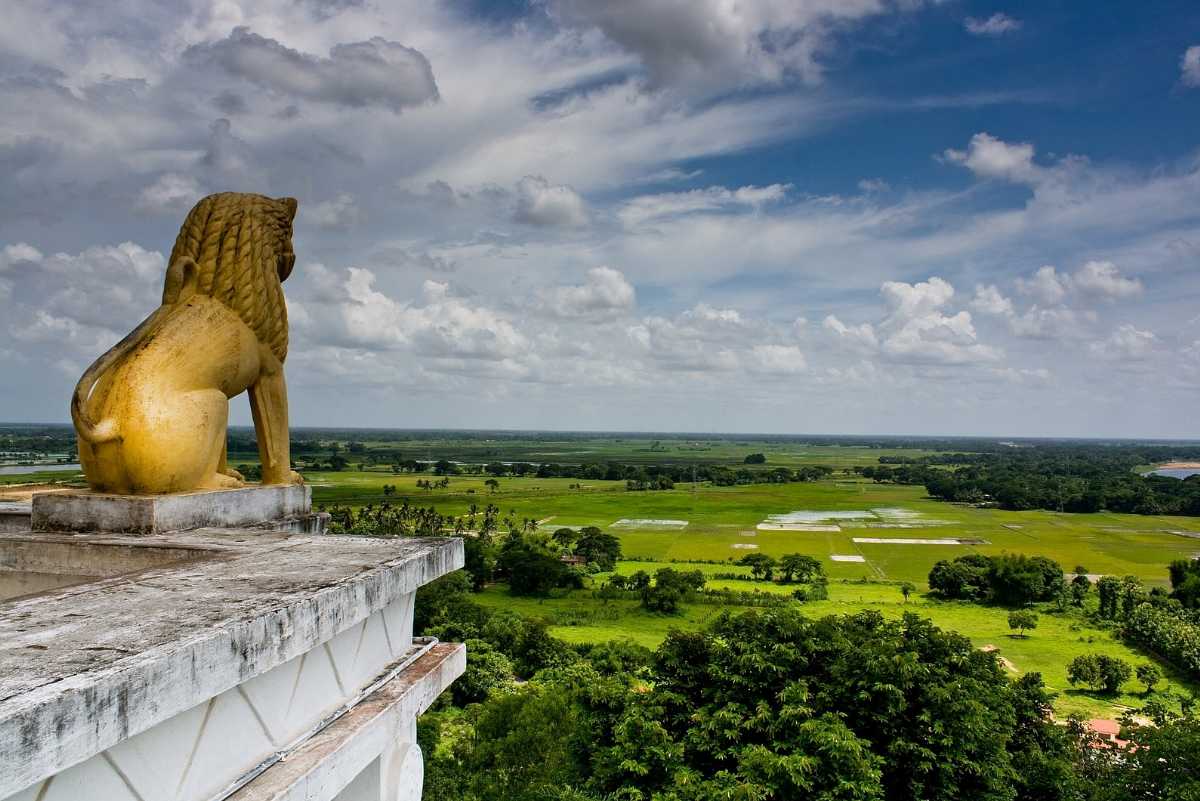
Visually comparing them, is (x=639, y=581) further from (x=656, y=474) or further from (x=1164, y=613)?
(x=656, y=474)

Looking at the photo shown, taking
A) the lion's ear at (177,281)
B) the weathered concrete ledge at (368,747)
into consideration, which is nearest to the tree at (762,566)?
the lion's ear at (177,281)

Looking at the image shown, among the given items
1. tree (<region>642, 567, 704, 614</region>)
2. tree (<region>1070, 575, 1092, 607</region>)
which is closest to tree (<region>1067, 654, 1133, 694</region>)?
tree (<region>1070, 575, 1092, 607</region>)

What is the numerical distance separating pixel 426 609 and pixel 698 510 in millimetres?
55920

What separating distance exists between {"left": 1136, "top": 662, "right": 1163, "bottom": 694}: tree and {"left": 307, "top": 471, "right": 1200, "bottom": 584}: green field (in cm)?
2102

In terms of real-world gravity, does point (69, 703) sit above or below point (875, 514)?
above

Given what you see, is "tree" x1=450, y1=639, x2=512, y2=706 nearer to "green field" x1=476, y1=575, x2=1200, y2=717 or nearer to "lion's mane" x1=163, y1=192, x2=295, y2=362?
"green field" x1=476, y1=575, x2=1200, y2=717

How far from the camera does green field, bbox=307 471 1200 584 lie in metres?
57.9

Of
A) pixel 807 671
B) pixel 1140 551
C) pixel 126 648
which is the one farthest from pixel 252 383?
pixel 1140 551

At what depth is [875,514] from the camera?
84.8 m

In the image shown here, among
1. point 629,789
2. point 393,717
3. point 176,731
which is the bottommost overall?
point 629,789

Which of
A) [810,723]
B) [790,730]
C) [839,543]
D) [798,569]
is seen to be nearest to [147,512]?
[810,723]

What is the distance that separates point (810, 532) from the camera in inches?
2788

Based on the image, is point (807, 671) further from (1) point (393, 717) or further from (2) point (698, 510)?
(2) point (698, 510)

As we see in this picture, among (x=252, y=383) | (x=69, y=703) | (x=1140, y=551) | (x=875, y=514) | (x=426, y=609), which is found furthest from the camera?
(x=875, y=514)
